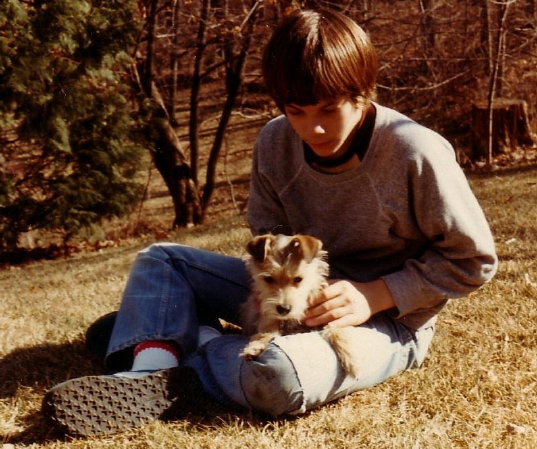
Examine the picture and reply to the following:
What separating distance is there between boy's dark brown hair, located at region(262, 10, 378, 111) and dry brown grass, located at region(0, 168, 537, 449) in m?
1.35

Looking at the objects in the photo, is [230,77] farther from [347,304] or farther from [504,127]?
[347,304]

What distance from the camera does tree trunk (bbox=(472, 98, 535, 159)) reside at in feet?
40.7

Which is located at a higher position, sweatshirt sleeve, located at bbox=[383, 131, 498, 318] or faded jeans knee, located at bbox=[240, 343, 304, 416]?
sweatshirt sleeve, located at bbox=[383, 131, 498, 318]

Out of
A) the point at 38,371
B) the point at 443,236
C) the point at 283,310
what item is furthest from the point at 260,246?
the point at 38,371

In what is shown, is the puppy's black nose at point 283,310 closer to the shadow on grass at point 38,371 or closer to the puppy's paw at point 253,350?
the puppy's paw at point 253,350

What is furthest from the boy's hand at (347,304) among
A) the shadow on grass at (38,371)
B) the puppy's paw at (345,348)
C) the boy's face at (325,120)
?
the shadow on grass at (38,371)

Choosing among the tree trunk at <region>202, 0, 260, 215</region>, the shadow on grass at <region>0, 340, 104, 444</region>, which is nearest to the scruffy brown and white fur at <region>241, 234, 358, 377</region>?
the shadow on grass at <region>0, 340, 104, 444</region>

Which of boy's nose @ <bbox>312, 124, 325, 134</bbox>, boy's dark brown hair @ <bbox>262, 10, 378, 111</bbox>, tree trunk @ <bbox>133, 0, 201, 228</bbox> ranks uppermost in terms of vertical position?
boy's dark brown hair @ <bbox>262, 10, 378, 111</bbox>

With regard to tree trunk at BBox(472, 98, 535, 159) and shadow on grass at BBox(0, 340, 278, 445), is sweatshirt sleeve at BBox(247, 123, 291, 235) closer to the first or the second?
shadow on grass at BBox(0, 340, 278, 445)

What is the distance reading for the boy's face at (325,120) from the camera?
2871mm

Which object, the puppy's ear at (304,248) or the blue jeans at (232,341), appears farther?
the puppy's ear at (304,248)

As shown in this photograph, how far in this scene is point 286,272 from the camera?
297cm

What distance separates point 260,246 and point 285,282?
20 cm

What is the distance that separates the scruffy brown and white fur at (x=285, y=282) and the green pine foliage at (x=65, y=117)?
24.9ft
